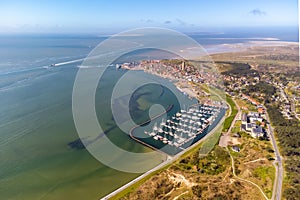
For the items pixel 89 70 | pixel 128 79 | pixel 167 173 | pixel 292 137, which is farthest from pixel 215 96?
pixel 89 70

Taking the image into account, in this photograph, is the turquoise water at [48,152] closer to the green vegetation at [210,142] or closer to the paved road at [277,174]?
the green vegetation at [210,142]

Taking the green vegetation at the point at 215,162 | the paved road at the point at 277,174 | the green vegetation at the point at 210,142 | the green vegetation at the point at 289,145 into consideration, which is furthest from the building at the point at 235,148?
the green vegetation at the point at 289,145

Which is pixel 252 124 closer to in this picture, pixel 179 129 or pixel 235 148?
pixel 235 148

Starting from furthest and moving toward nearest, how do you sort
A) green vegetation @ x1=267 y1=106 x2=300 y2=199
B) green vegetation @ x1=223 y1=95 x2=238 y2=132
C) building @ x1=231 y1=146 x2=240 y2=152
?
green vegetation @ x1=223 y1=95 x2=238 y2=132 → building @ x1=231 y1=146 x2=240 y2=152 → green vegetation @ x1=267 y1=106 x2=300 y2=199

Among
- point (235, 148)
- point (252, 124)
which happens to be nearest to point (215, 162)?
point (235, 148)

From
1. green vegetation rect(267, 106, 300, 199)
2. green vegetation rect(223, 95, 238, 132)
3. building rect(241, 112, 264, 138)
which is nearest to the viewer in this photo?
green vegetation rect(267, 106, 300, 199)

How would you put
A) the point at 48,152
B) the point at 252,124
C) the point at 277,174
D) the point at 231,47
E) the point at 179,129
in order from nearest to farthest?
1. the point at 277,174
2. the point at 48,152
3. the point at 179,129
4. the point at 252,124
5. the point at 231,47

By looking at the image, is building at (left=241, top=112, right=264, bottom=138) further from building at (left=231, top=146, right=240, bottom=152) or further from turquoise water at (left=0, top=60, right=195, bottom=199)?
turquoise water at (left=0, top=60, right=195, bottom=199)

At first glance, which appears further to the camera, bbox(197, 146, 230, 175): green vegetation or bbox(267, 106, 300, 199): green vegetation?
bbox(197, 146, 230, 175): green vegetation

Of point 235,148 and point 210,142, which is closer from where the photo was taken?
point 235,148

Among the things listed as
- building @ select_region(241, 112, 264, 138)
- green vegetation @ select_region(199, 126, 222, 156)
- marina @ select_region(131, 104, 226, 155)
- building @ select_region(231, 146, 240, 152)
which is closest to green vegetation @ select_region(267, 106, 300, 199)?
building @ select_region(241, 112, 264, 138)

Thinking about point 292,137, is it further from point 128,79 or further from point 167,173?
point 128,79

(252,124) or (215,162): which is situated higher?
(252,124)
